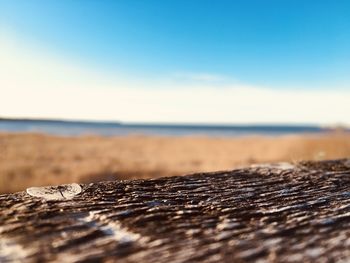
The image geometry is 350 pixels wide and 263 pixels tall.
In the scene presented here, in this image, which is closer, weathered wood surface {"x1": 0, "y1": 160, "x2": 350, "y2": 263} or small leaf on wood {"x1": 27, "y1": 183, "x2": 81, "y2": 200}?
weathered wood surface {"x1": 0, "y1": 160, "x2": 350, "y2": 263}

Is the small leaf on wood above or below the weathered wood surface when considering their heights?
above

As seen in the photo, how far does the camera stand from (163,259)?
70cm

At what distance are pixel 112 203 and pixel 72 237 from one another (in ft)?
0.92

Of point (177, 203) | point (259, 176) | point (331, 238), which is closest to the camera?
point (331, 238)

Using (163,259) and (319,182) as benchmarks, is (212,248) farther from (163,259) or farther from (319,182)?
(319,182)

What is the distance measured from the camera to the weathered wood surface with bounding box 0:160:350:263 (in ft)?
2.35

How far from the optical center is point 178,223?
892mm

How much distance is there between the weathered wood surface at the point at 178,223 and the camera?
2.35ft

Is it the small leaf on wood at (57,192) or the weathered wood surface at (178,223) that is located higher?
the small leaf on wood at (57,192)

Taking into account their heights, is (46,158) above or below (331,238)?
below

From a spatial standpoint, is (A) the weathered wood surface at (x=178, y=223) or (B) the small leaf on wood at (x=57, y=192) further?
(B) the small leaf on wood at (x=57, y=192)

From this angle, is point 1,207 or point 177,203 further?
point 177,203

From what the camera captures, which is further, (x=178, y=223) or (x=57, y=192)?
(x=57, y=192)

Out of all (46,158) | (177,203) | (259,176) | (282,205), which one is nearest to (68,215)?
(177,203)
